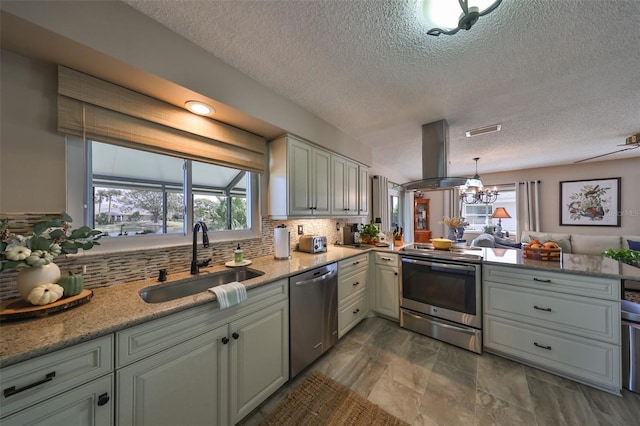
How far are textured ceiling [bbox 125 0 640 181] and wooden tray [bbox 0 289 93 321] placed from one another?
5.04 ft

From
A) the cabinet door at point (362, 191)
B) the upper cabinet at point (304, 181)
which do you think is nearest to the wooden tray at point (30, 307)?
the upper cabinet at point (304, 181)

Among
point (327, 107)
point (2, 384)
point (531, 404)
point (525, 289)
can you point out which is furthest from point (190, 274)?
point (525, 289)

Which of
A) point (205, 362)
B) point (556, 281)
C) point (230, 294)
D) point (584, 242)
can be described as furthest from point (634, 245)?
point (205, 362)

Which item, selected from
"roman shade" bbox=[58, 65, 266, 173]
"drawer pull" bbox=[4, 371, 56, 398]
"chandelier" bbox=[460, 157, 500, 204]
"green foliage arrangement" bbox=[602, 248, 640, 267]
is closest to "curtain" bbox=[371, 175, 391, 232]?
"chandelier" bbox=[460, 157, 500, 204]

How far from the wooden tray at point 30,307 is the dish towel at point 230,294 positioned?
585mm

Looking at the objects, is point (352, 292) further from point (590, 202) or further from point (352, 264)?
point (590, 202)

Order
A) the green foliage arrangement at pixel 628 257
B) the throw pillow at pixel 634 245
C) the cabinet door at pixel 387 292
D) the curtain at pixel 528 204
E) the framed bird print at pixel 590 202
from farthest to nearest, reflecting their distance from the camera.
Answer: the curtain at pixel 528 204, the framed bird print at pixel 590 202, the throw pillow at pixel 634 245, the cabinet door at pixel 387 292, the green foliage arrangement at pixel 628 257

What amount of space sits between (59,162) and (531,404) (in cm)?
340

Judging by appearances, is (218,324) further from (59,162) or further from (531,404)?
(531,404)

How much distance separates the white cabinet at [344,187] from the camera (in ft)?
9.12

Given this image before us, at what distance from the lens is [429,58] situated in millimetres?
1499

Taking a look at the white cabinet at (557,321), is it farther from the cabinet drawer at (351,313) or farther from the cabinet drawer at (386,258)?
the cabinet drawer at (351,313)

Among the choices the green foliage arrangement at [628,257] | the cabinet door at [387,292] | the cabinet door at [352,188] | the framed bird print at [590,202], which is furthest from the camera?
the framed bird print at [590,202]

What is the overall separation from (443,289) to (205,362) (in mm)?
2188
